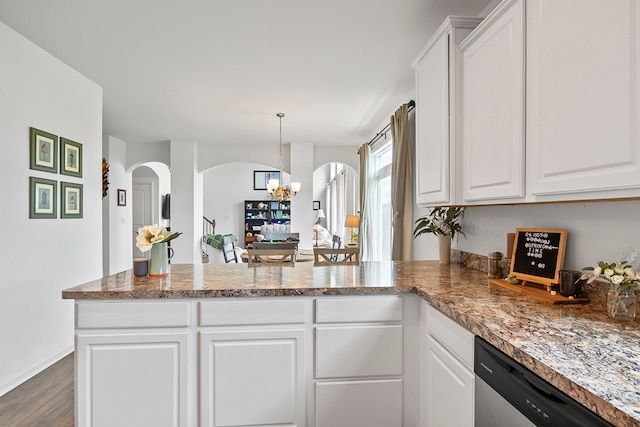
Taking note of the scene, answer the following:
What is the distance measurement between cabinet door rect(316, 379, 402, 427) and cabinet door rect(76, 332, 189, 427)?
0.67m

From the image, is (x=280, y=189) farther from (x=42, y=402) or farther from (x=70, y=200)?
(x=42, y=402)

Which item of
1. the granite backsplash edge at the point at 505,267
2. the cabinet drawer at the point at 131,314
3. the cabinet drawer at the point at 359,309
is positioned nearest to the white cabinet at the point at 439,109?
the granite backsplash edge at the point at 505,267

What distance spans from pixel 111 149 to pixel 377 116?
14.2ft

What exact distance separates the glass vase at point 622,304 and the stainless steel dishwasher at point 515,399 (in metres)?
0.48

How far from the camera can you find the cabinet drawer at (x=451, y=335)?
133cm

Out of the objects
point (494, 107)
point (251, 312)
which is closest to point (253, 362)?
point (251, 312)

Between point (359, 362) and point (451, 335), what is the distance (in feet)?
1.85

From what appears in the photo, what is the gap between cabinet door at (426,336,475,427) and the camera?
4.38ft

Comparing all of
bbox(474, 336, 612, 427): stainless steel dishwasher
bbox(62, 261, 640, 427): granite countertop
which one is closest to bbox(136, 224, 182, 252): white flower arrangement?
bbox(62, 261, 640, 427): granite countertop

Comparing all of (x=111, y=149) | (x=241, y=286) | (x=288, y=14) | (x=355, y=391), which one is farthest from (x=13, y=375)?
(x=111, y=149)

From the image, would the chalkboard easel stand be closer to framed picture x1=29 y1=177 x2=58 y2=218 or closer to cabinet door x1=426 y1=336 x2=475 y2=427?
cabinet door x1=426 y1=336 x2=475 y2=427

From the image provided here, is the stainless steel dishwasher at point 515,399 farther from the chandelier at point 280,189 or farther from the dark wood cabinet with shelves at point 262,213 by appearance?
the dark wood cabinet with shelves at point 262,213

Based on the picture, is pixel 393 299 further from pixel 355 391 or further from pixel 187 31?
pixel 187 31

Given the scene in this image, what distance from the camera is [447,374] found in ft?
4.97
